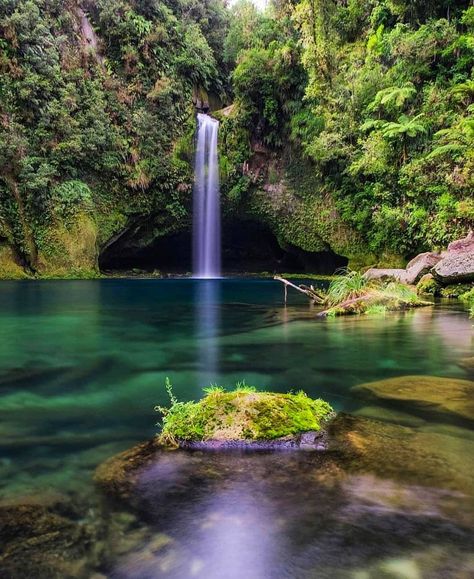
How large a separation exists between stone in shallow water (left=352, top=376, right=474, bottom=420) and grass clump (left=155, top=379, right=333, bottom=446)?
118 centimetres

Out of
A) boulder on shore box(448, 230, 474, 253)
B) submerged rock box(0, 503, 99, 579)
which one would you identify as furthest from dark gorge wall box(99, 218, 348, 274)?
submerged rock box(0, 503, 99, 579)

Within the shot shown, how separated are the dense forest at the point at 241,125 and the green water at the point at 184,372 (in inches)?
352

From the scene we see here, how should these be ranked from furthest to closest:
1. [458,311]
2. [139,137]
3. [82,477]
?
[139,137] < [458,311] < [82,477]

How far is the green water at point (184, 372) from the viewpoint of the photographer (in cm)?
255

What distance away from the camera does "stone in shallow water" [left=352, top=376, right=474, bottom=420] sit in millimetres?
4141

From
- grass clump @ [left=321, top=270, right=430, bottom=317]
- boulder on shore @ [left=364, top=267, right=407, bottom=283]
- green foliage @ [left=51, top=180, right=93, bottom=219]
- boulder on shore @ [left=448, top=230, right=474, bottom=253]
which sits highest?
green foliage @ [left=51, top=180, right=93, bottom=219]

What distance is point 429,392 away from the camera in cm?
462

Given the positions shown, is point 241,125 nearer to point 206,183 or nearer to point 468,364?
point 206,183

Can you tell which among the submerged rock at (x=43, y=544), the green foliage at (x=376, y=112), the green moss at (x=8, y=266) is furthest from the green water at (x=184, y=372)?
the green moss at (x=8, y=266)

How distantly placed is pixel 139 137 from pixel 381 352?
835 inches

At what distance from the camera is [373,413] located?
158 inches

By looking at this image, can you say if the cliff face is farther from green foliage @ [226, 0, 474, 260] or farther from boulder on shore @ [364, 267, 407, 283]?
boulder on shore @ [364, 267, 407, 283]

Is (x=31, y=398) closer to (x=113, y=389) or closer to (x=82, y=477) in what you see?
(x=113, y=389)

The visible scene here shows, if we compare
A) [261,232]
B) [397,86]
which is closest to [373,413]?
[397,86]
